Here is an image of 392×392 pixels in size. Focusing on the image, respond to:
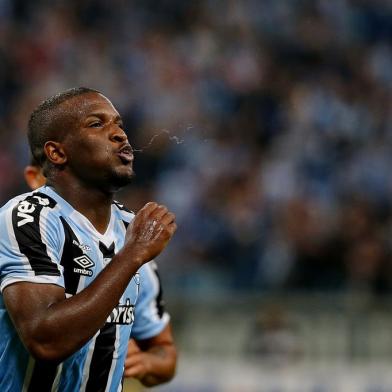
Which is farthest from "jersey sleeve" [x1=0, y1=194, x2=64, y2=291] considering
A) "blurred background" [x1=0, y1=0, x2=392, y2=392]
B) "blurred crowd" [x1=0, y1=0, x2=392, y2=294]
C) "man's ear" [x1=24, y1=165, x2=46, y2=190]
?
"blurred crowd" [x1=0, y1=0, x2=392, y2=294]

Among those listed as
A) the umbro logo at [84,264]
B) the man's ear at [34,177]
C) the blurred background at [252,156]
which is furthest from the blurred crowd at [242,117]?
the umbro logo at [84,264]

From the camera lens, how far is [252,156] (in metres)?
11.3

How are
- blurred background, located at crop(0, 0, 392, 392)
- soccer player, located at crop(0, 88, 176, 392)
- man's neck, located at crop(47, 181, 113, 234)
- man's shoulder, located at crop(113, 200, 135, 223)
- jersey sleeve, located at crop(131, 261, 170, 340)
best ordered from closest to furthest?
soccer player, located at crop(0, 88, 176, 392), man's neck, located at crop(47, 181, 113, 234), man's shoulder, located at crop(113, 200, 135, 223), jersey sleeve, located at crop(131, 261, 170, 340), blurred background, located at crop(0, 0, 392, 392)

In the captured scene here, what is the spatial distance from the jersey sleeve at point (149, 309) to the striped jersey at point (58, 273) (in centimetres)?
75

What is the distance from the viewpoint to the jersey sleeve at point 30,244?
3555 millimetres

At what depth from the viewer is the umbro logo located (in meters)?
3.76

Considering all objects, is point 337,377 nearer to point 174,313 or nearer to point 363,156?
point 174,313

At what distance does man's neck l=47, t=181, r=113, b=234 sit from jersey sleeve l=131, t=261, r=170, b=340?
2.65 feet

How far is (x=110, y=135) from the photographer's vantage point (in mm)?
3867

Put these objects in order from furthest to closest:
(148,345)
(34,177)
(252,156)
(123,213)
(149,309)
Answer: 1. (252,156)
2. (34,177)
3. (148,345)
4. (149,309)
5. (123,213)

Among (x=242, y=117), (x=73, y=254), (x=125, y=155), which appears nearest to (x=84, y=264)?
(x=73, y=254)

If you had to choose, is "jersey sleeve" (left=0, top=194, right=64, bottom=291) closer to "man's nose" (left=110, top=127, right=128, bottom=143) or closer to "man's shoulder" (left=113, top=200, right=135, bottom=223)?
"man's nose" (left=110, top=127, right=128, bottom=143)

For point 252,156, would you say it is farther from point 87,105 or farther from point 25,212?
point 25,212

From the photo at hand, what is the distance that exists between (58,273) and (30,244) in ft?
0.44
